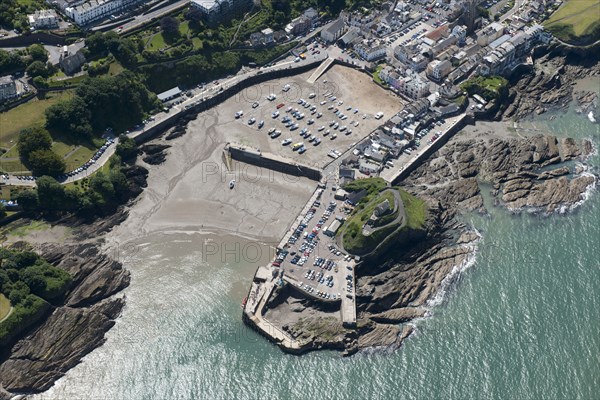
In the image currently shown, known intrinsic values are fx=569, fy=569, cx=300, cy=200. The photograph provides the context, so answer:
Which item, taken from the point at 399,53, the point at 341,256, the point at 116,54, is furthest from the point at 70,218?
the point at 399,53

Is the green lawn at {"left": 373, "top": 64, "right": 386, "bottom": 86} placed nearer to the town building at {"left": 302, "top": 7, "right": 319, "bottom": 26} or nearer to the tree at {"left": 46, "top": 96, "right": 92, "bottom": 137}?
the town building at {"left": 302, "top": 7, "right": 319, "bottom": 26}

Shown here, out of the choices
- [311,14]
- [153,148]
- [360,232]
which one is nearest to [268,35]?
[311,14]

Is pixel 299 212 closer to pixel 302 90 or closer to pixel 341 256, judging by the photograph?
pixel 341 256

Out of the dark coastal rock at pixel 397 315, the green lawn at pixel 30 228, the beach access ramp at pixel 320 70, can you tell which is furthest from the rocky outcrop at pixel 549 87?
the green lawn at pixel 30 228

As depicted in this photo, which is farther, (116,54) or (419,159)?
(116,54)

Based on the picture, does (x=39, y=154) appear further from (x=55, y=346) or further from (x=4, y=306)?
(x=55, y=346)

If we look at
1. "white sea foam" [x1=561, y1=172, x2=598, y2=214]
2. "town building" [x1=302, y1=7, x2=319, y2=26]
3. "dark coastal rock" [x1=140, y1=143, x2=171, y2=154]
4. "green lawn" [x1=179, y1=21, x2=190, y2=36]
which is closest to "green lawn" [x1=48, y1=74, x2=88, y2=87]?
"dark coastal rock" [x1=140, y1=143, x2=171, y2=154]
